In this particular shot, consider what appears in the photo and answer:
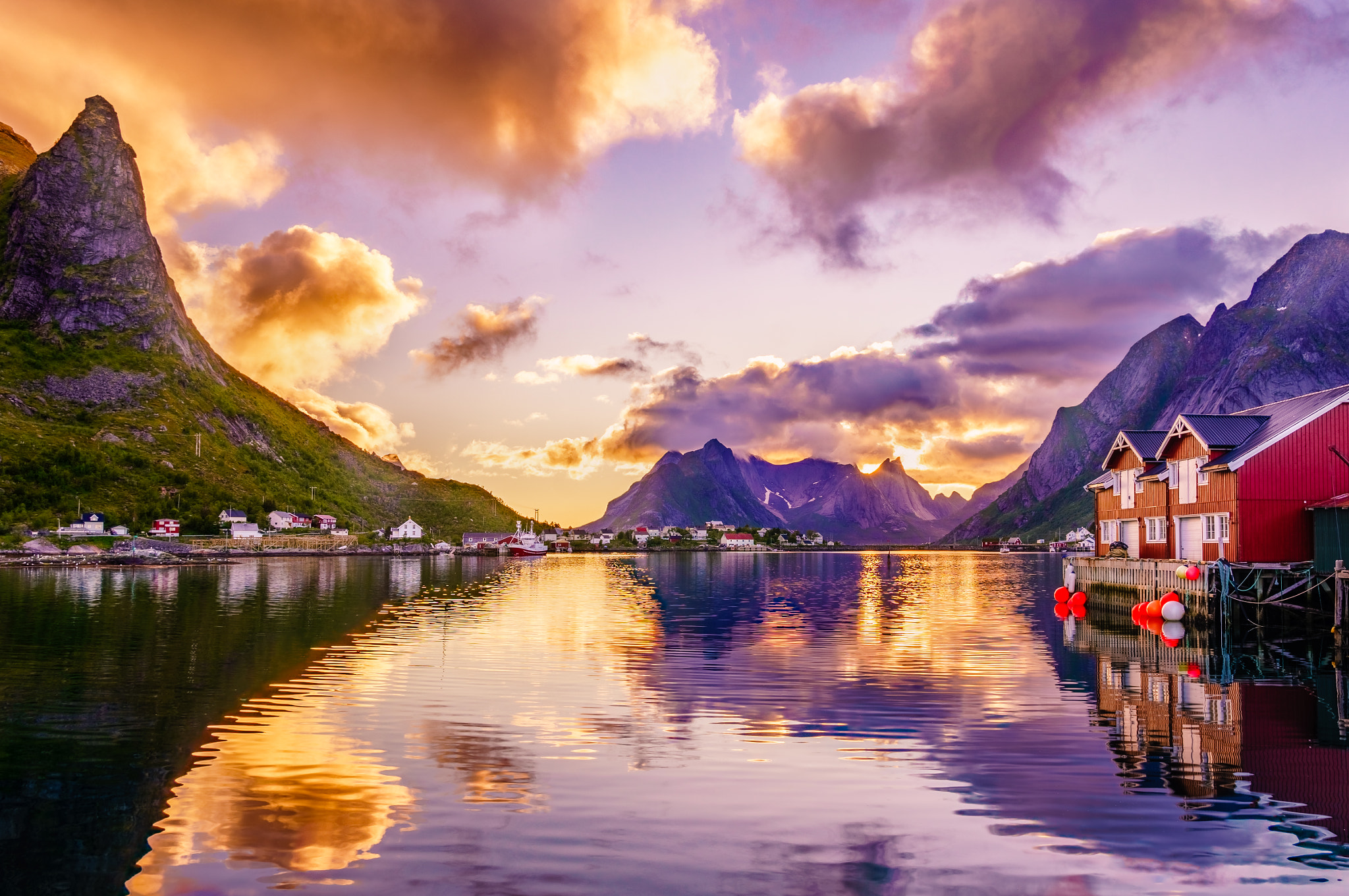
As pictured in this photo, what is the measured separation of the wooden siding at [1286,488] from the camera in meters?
51.7

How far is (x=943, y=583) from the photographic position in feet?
378

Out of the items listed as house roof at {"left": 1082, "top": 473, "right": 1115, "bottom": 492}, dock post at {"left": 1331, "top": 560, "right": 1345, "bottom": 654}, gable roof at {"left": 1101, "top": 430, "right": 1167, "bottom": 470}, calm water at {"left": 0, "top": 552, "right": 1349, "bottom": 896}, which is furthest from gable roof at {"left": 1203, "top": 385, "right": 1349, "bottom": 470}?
house roof at {"left": 1082, "top": 473, "right": 1115, "bottom": 492}

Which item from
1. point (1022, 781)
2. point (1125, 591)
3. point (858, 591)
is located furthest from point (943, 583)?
point (1022, 781)

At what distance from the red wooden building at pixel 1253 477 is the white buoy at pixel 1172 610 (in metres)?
4.02

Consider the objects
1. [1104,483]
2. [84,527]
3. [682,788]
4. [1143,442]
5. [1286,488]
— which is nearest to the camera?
[682,788]

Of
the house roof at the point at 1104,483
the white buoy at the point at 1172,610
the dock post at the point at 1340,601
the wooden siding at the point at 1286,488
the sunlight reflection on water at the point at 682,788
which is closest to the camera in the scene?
the sunlight reflection on water at the point at 682,788

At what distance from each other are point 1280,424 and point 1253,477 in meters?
4.05

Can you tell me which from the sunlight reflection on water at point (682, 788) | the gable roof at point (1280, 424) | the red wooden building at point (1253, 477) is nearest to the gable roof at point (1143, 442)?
the red wooden building at point (1253, 477)

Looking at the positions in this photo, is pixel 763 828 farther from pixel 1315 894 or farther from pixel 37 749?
pixel 37 749

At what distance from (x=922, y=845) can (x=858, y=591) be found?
273 feet

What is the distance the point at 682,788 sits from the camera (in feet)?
59.2

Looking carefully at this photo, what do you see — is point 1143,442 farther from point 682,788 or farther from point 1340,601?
point 682,788

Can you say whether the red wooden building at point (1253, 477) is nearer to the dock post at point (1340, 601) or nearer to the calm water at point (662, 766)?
the dock post at point (1340, 601)

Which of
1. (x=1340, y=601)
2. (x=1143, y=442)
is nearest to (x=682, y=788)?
(x=1340, y=601)
